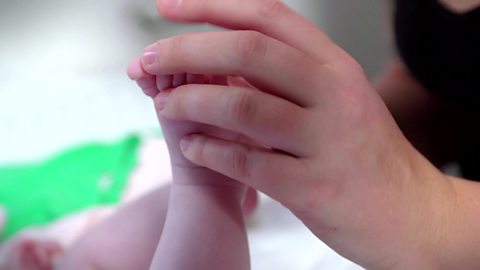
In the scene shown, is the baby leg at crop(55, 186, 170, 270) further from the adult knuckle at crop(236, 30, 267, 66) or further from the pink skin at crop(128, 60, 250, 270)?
the adult knuckle at crop(236, 30, 267, 66)

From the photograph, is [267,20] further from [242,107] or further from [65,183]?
[65,183]

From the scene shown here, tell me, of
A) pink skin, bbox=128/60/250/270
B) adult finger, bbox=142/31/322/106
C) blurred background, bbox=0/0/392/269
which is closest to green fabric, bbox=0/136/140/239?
blurred background, bbox=0/0/392/269

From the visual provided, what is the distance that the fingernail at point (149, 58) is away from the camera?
1.08 feet

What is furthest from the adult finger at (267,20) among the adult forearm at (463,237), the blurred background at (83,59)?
the blurred background at (83,59)

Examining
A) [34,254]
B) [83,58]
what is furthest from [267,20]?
[83,58]

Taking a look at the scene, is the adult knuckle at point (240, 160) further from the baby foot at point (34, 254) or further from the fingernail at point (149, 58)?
the baby foot at point (34, 254)

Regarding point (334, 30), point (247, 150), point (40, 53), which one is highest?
point (247, 150)

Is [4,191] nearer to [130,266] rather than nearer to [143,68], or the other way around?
[130,266]

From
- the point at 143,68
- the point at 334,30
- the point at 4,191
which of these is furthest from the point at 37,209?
the point at 334,30

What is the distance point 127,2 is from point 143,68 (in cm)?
60

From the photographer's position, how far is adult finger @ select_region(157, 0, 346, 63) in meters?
0.33

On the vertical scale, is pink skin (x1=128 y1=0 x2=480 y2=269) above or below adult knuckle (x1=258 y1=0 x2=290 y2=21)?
below

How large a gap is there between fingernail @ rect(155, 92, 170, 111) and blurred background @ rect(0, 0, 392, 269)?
0.41 m

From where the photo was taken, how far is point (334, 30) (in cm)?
82
